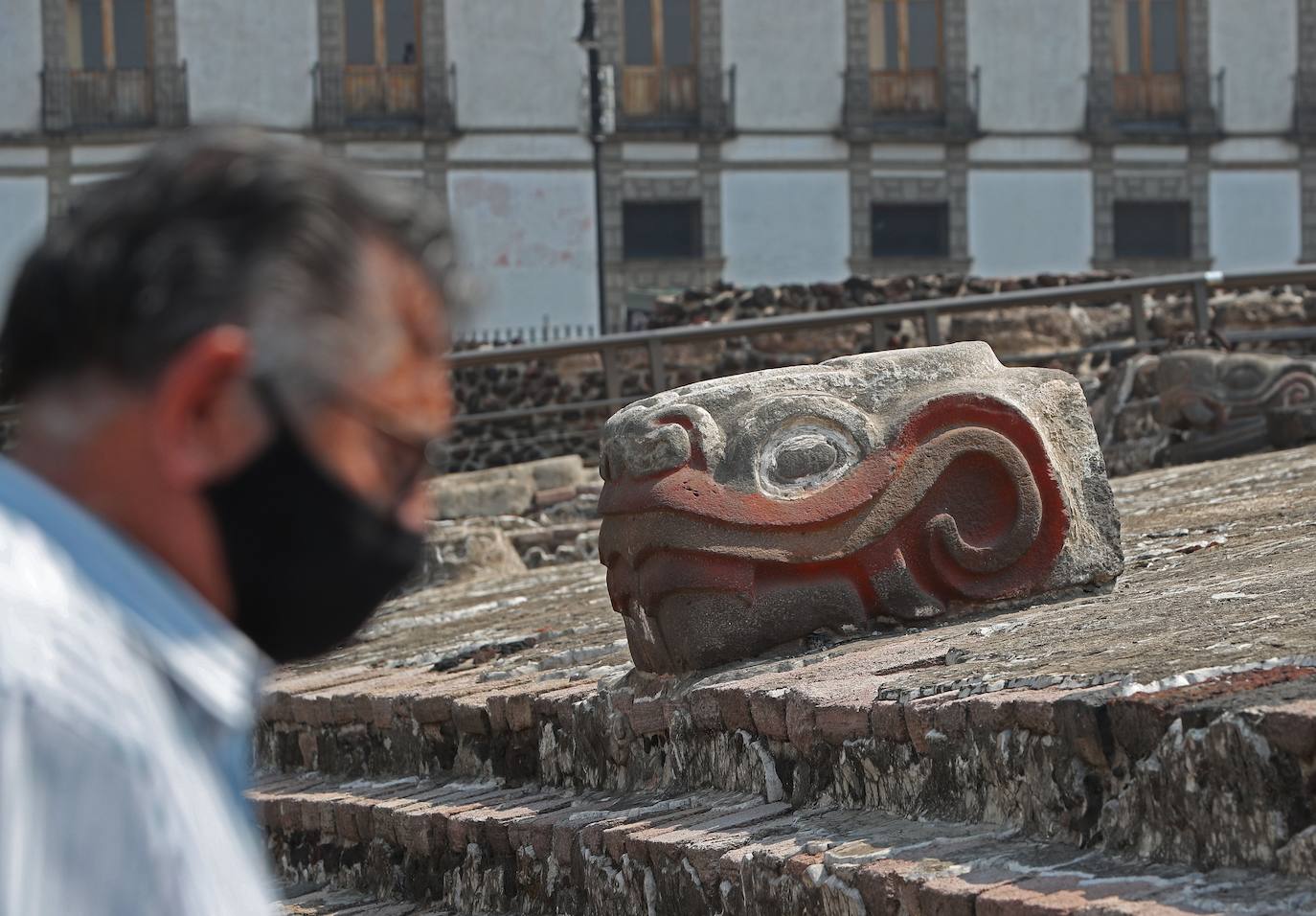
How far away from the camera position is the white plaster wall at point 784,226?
81.8 ft

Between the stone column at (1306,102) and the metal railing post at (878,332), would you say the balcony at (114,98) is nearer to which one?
the stone column at (1306,102)

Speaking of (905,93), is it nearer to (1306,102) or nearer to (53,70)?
(1306,102)

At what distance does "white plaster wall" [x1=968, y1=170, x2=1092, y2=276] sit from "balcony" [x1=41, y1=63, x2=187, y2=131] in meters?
9.57

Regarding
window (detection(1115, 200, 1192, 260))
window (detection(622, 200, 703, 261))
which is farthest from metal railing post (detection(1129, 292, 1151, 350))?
window (detection(1115, 200, 1192, 260))

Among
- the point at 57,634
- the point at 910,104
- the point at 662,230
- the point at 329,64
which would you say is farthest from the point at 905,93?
the point at 57,634

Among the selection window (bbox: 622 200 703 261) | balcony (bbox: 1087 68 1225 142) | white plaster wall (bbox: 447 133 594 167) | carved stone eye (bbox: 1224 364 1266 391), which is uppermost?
balcony (bbox: 1087 68 1225 142)

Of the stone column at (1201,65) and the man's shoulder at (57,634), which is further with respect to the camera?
the stone column at (1201,65)

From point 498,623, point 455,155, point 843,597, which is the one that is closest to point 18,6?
point 455,155

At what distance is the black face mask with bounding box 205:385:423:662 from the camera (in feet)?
3.48

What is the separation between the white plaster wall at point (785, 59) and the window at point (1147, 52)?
3586 mm

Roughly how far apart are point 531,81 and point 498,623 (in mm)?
18106

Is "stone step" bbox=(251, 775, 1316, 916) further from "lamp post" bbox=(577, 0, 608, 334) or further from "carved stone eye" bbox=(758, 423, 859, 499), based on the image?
"lamp post" bbox=(577, 0, 608, 334)

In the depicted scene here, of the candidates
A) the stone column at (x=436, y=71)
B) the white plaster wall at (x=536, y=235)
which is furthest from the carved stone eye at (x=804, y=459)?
the stone column at (x=436, y=71)

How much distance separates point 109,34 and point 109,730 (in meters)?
24.7
